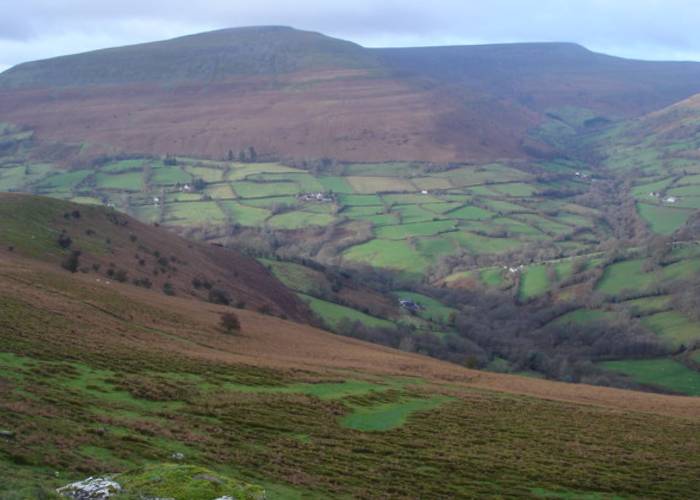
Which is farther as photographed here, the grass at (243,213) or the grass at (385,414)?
the grass at (243,213)

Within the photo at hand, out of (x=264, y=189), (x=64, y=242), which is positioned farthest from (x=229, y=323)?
(x=264, y=189)

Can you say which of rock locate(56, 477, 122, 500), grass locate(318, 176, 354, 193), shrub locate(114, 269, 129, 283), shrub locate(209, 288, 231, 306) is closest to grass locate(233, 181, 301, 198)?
grass locate(318, 176, 354, 193)

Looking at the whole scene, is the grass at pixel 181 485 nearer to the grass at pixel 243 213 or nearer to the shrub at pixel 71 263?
the shrub at pixel 71 263

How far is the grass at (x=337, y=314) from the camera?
87.2 metres

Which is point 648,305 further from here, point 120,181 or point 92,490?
point 120,181

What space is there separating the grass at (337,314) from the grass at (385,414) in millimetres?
48005

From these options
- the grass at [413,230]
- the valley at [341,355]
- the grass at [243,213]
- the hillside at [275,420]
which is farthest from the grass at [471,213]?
the hillside at [275,420]

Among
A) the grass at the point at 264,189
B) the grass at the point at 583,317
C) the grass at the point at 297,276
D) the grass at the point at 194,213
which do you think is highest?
the grass at the point at 264,189

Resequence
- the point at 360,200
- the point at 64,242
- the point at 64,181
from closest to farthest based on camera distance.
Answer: the point at 64,242
the point at 360,200
the point at 64,181

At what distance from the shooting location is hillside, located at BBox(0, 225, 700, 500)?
70.3 feet

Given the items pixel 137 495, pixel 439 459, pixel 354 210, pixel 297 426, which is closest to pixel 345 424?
pixel 297 426

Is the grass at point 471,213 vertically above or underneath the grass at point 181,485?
underneath

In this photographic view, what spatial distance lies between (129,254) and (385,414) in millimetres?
45794

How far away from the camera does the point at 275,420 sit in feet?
92.8
